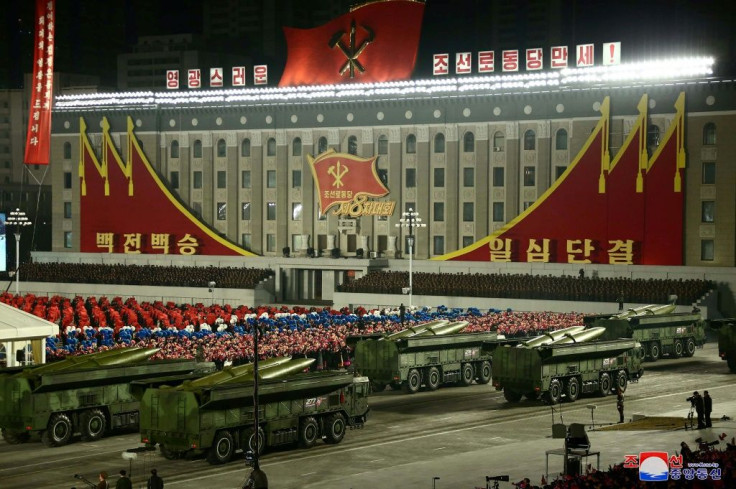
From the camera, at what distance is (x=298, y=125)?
96.0m

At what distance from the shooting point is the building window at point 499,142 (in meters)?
87.9

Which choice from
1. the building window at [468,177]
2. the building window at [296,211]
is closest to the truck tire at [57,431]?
the building window at [468,177]

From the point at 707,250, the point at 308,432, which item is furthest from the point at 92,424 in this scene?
the point at 707,250

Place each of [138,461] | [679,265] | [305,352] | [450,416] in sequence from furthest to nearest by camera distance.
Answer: [679,265] < [305,352] < [450,416] < [138,461]

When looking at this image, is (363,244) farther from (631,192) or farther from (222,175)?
(631,192)

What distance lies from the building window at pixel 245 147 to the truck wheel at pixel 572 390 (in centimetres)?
5631

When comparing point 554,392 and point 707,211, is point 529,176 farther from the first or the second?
point 554,392

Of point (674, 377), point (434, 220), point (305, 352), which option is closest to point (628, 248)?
point (434, 220)

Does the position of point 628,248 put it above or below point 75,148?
below

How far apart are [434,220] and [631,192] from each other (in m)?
16.0

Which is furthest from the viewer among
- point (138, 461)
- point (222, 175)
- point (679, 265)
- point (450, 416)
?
point (222, 175)

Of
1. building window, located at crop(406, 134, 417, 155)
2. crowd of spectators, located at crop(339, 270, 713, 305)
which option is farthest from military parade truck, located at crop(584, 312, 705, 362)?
building window, located at crop(406, 134, 417, 155)

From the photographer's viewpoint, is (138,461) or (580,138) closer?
(138,461)

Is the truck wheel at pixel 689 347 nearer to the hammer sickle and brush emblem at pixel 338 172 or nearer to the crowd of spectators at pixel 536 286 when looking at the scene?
the crowd of spectators at pixel 536 286
